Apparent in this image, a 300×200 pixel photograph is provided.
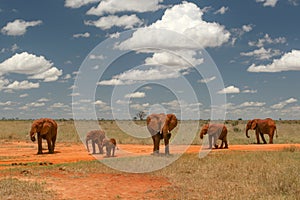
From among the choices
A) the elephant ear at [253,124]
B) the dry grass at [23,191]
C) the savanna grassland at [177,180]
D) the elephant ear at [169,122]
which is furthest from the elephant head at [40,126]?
the elephant ear at [253,124]

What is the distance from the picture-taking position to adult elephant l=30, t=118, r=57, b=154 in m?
23.3

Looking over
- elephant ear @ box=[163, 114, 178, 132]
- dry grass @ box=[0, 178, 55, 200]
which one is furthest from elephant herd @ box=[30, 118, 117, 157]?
dry grass @ box=[0, 178, 55, 200]

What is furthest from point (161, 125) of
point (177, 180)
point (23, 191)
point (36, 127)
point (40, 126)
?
point (23, 191)

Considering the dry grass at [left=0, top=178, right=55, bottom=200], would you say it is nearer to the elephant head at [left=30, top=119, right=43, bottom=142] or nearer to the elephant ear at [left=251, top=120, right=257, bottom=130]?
the elephant head at [left=30, top=119, right=43, bottom=142]

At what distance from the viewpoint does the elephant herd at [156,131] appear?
20250 mm

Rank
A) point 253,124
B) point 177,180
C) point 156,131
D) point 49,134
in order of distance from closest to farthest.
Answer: point 177,180
point 156,131
point 49,134
point 253,124

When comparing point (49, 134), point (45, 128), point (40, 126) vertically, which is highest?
point (40, 126)

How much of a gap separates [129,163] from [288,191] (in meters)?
7.78

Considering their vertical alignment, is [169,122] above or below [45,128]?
above

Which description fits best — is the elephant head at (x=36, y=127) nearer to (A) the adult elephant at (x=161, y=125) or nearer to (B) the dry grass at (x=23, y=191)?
(A) the adult elephant at (x=161, y=125)

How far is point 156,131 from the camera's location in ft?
66.7

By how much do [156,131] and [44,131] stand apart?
7813 mm

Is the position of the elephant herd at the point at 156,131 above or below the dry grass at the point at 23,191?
above

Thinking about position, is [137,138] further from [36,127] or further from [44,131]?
[36,127]
